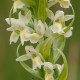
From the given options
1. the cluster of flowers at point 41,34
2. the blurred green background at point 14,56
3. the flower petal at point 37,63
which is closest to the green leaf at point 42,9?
the cluster of flowers at point 41,34

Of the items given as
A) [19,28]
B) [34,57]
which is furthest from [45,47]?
[19,28]

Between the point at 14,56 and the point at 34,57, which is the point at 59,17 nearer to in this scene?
the point at 34,57

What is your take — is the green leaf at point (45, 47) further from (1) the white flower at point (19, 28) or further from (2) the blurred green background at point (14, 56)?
(2) the blurred green background at point (14, 56)

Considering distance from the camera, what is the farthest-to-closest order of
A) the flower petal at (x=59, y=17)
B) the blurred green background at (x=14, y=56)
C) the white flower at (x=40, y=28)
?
the blurred green background at (x=14, y=56) < the flower petal at (x=59, y=17) < the white flower at (x=40, y=28)

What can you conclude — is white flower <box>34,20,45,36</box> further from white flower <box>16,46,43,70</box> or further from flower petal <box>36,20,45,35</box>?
white flower <box>16,46,43,70</box>

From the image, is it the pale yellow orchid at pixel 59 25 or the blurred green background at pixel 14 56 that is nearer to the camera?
the pale yellow orchid at pixel 59 25

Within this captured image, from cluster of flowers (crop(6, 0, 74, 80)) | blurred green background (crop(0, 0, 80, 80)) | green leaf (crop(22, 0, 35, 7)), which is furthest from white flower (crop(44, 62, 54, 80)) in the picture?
blurred green background (crop(0, 0, 80, 80))
